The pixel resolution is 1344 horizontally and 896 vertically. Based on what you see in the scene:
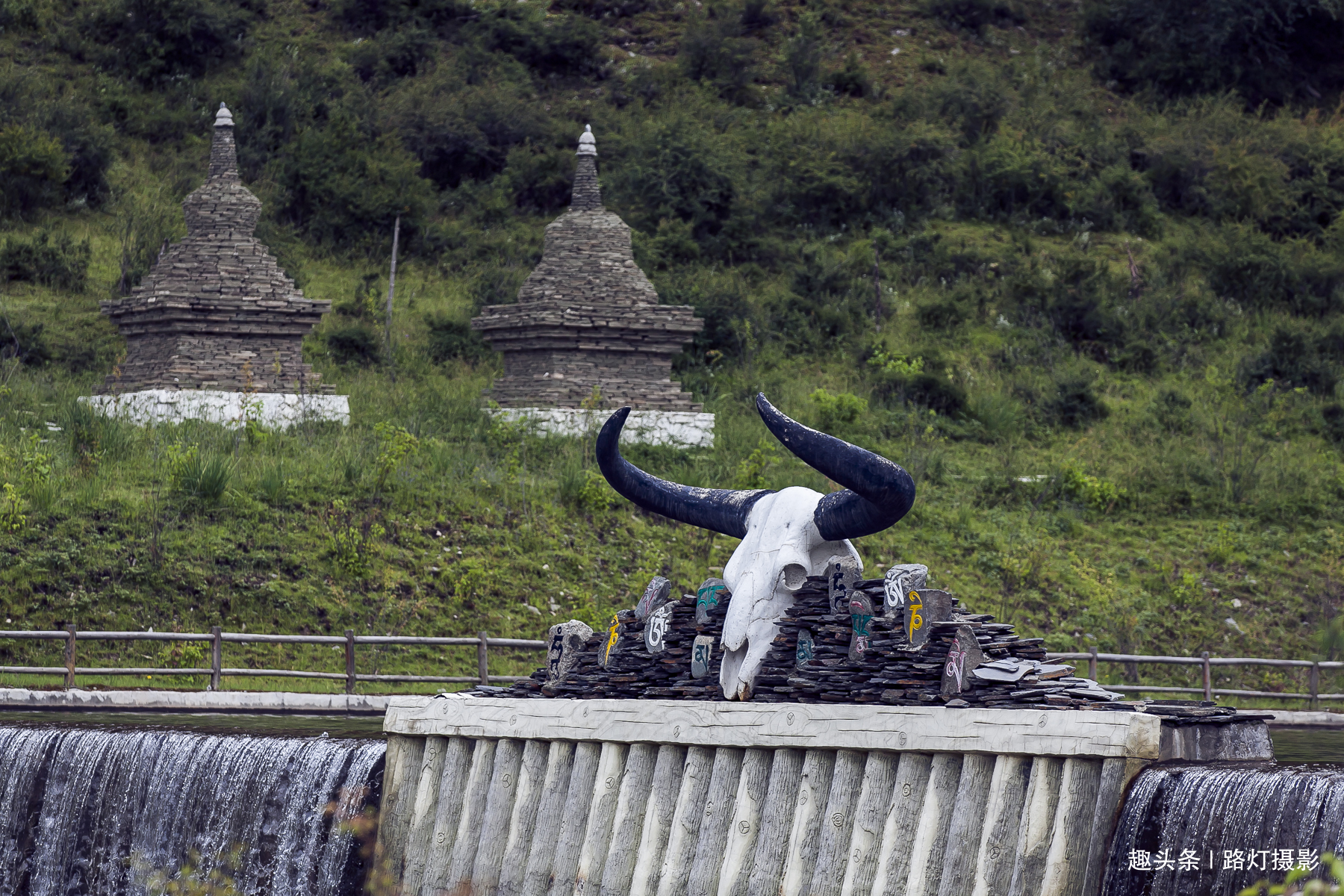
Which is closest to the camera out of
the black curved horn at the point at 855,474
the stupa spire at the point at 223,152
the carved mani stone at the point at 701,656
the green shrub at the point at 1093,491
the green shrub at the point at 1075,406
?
the black curved horn at the point at 855,474

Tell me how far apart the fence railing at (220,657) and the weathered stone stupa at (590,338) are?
34.7ft

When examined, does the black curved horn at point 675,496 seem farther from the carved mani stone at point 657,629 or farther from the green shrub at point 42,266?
the green shrub at point 42,266

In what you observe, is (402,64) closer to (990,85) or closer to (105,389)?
(990,85)

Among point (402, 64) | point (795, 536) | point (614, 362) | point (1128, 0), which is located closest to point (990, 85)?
point (1128, 0)

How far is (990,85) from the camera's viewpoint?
5341 cm

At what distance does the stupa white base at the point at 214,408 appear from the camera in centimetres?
3284

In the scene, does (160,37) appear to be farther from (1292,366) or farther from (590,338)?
(1292,366)

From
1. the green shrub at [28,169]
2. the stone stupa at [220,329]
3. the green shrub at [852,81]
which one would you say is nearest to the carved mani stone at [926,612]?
the stone stupa at [220,329]

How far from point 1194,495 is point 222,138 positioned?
1821 cm

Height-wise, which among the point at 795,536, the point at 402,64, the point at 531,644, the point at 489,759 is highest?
the point at 795,536

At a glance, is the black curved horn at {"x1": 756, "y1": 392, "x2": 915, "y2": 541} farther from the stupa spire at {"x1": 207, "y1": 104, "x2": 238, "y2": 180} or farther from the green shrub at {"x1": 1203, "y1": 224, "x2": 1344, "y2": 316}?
the green shrub at {"x1": 1203, "y1": 224, "x2": 1344, "y2": 316}

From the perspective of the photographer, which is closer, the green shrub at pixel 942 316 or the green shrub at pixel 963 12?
the green shrub at pixel 942 316

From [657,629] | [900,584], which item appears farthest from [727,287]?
[900,584]

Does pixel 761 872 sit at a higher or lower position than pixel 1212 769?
lower
